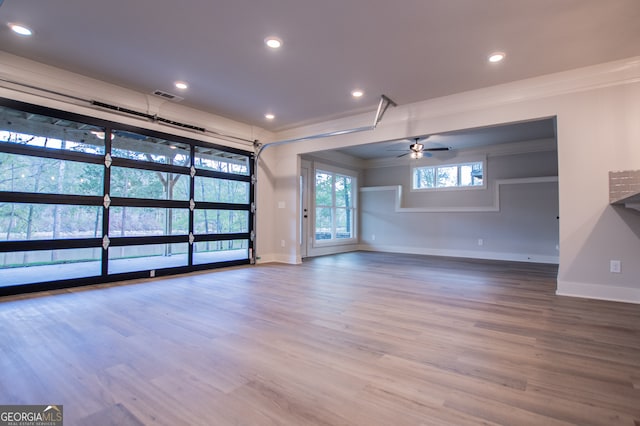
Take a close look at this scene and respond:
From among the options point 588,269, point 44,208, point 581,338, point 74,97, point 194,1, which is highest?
point 194,1

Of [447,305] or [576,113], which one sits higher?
[576,113]

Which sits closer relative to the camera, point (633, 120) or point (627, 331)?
point (627, 331)

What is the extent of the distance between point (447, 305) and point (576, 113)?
8.85ft

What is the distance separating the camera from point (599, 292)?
3.43 m

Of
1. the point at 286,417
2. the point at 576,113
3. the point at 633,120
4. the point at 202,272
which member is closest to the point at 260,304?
the point at 286,417

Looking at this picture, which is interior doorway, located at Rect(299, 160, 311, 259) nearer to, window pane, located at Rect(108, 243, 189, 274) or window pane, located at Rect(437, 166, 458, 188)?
window pane, located at Rect(108, 243, 189, 274)

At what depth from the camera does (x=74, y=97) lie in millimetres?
3764

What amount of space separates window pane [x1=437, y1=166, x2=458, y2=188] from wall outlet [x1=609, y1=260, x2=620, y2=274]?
13.9ft

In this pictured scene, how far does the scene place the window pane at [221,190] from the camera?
16.9ft

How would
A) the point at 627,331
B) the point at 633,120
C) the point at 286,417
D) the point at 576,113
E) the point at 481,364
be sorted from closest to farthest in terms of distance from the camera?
1. the point at 286,417
2. the point at 481,364
3. the point at 627,331
4. the point at 633,120
5. the point at 576,113

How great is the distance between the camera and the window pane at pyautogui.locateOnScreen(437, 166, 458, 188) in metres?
7.48

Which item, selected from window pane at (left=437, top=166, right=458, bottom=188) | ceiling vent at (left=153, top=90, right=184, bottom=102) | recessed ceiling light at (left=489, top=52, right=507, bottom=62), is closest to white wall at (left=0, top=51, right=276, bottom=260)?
ceiling vent at (left=153, top=90, right=184, bottom=102)

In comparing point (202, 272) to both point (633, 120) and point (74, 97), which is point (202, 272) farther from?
point (633, 120)

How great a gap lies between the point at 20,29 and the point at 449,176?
7.54 metres
